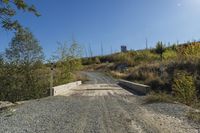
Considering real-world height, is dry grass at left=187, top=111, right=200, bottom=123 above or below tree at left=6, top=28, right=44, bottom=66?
below

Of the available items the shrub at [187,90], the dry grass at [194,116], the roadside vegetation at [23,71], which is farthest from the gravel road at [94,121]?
the roadside vegetation at [23,71]

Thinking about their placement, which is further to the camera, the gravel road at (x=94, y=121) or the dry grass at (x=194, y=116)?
the dry grass at (x=194, y=116)

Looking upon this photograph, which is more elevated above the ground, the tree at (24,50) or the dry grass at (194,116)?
the tree at (24,50)

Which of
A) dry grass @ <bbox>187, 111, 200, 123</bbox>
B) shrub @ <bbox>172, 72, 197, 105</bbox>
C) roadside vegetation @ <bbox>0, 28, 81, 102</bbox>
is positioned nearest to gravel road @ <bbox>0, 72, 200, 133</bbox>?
dry grass @ <bbox>187, 111, 200, 123</bbox>

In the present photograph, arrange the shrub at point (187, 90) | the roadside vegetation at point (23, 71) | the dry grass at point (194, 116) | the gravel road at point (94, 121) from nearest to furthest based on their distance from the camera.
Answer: the gravel road at point (94, 121), the dry grass at point (194, 116), the shrub at point (187, 90), the roadside vegetation at point (23, 71)

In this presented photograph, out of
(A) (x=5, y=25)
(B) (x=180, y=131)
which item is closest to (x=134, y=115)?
(B) (x=180, y=131)

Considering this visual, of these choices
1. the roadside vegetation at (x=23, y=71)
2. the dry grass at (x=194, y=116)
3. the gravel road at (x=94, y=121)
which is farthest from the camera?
the roadside vegetation at (x=23, y=71)

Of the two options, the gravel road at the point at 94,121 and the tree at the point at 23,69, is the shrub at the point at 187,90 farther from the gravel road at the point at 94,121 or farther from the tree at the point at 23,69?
the tree at the point at 23,69

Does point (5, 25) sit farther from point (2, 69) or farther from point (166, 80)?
point (166, 80)

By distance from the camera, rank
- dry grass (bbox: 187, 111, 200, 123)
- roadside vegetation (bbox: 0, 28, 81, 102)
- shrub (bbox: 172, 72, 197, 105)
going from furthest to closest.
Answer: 1. roadside vegetation (bbox: 0, 28, 81, 102)
2. shrub (bbox: 172, 72, 197, 105)
3. dry grass (bbox: 187, 111, 200, 123)

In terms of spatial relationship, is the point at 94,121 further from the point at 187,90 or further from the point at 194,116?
the point at 187,90

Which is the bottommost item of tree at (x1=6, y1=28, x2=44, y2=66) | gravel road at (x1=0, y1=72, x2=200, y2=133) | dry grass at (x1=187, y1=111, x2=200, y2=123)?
dry grass at (x1=187, y1=111, x2=200, y2=123)

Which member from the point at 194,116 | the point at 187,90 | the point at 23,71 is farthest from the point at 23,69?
the point at 194,116

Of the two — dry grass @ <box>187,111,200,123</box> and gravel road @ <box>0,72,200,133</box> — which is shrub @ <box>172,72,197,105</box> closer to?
gravel road @ <box>0,72,200,133</box>
